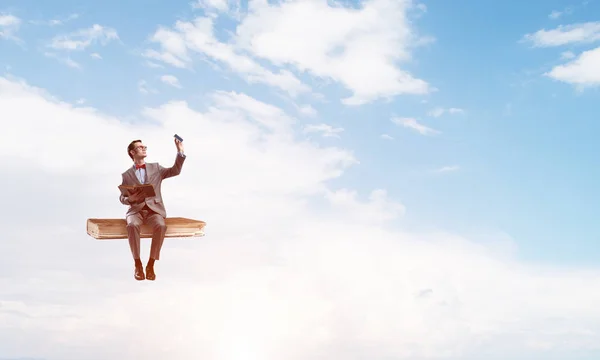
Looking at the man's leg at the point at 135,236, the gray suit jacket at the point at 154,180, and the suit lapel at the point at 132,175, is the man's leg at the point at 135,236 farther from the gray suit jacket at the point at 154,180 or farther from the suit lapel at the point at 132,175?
the suit lapel at the point at 132,175

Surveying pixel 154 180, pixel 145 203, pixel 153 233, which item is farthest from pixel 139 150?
pixel 153 233

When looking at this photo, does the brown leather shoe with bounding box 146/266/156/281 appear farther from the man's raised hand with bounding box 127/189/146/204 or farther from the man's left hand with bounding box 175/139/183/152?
the man's left hand with bounding box 175/139/183/152

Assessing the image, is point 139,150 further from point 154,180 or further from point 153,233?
point 153,233

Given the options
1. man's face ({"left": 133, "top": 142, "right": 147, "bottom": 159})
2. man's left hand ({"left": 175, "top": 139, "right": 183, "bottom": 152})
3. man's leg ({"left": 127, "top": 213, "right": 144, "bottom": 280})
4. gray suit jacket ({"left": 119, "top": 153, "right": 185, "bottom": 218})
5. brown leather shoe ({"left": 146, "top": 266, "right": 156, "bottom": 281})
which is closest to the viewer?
man's left hand ({"left": 175, "top": 139, "right": 183, "bottom": 152})

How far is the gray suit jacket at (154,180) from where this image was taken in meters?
14.9

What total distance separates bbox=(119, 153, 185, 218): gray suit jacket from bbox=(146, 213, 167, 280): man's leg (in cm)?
23

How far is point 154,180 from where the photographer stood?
15195 mm

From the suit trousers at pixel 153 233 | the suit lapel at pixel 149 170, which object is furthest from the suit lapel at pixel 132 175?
the suit trousers at pixel 153 233

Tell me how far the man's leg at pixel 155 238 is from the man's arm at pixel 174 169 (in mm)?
981

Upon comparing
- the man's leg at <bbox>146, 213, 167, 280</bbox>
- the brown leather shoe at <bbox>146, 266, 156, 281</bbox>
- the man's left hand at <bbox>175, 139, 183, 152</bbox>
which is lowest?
the brown leather shoe at <bbox>146, 266, 156, 281</bbox>

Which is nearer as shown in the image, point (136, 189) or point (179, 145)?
point (179, 145)

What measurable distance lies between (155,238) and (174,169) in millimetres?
1649

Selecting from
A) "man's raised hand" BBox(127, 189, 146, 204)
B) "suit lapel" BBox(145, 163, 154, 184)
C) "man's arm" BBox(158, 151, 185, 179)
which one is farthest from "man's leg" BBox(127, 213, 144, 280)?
"man's arm" BBox(158, 151, 185, 179)

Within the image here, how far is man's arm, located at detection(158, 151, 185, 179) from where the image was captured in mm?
14734
